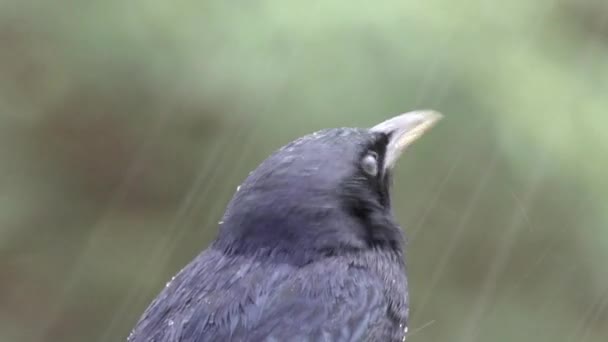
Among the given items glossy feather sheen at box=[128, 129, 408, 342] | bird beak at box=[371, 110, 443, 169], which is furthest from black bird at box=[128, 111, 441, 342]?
bird beak at box=[371, 110, 443, 169]

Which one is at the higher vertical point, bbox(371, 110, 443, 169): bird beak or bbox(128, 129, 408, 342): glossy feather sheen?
bbox(371, 110, 443, 169): bird beak

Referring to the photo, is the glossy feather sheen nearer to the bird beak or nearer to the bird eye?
the bird eye

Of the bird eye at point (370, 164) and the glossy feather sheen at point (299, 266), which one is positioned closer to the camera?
the glossy feather sheen at point (299, 266)

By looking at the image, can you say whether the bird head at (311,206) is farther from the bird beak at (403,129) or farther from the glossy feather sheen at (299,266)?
the bird beak at (403,129)

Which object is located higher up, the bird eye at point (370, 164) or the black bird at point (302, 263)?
the bird eye at point (370, 164)

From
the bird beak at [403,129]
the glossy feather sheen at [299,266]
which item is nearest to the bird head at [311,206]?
the glossy feather sheen at [299,266]

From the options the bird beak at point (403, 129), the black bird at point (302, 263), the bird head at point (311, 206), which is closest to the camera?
the black bird at point (302, 263)

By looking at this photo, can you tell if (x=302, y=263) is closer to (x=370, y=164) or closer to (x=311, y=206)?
(x=311, y=206)

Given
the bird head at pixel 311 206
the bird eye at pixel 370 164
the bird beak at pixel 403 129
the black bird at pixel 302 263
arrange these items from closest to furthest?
1. the black bird at pixel 302 263
2. the bird head at pixel 311 206
3. the bird eye at pixel 370 164
4. the bird beak at pixel 403 129

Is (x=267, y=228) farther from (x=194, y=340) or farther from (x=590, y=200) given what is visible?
(x=590, y=200)
